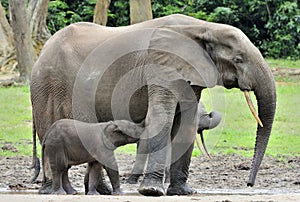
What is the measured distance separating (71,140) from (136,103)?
0.70m

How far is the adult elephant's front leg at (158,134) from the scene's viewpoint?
7973 mm

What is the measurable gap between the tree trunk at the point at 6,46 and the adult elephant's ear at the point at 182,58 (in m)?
14.4

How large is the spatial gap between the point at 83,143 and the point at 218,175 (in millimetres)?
2714

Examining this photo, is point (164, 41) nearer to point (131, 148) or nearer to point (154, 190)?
point (154, 190)

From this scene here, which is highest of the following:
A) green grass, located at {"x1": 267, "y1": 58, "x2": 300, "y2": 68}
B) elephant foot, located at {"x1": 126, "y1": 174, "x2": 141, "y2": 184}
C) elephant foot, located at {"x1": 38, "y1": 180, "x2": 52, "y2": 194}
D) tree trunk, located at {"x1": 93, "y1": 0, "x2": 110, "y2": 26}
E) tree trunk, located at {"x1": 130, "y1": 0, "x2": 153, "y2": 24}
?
tree trunk, located at {"x1": 130, "y1": 0, "x2": 153, "y2": 24}

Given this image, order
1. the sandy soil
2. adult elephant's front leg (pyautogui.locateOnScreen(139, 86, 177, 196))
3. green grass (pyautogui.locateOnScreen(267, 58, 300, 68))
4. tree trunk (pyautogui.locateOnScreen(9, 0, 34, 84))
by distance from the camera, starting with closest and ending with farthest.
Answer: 1. adult elephant's front leg (pyautogui.locateOnScreen(139, 86, 177, 196))
2. the sandy soil
3. tree trunk (pyautogui.locateOnScreen(9, 0, 34, 84))
4. green grass (pyautogui.locateOnScreen(267, 58, 300, 68))

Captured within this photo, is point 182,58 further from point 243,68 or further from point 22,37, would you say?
point 22,37

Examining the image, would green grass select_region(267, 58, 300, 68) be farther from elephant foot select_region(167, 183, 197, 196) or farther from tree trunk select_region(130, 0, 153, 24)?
elephant foot select_region(167, 183, 197, 196)

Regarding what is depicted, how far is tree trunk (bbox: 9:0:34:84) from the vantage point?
1991 cm

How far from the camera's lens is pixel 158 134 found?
8.02 m

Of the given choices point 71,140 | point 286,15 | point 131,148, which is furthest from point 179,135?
point 286,15

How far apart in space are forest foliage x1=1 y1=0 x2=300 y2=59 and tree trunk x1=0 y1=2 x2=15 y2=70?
290 centimetres

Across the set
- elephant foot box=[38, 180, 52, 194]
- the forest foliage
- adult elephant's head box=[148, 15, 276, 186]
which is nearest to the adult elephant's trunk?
adult elephant's head box=[148, 15, 276, 186]

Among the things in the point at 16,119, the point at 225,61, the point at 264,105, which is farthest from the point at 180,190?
the point at 16,119
